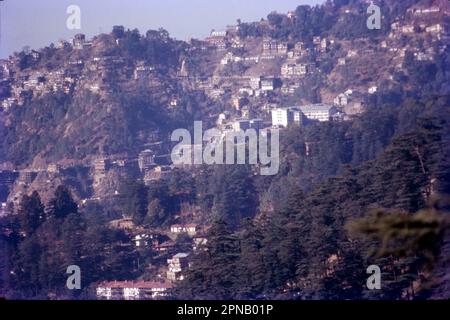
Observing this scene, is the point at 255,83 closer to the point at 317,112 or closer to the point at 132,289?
the point at 317,112

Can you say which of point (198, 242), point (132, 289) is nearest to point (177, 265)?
point (198, 242)

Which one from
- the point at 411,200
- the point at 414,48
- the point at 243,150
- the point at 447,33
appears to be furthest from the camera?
the point at 414,48

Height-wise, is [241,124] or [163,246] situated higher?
[241,124]

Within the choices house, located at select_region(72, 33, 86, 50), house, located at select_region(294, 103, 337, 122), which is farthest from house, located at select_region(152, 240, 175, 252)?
house, located at select_region(294, 103, 337, 122)

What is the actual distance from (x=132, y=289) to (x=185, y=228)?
7.55ft

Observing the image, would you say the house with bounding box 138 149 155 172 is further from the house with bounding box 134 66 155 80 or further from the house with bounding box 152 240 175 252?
the house with bounding box 134 66 155 80

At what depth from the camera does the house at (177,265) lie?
9.38 metres

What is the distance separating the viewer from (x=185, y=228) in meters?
11.2

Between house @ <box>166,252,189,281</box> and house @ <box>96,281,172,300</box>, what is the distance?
0.82 ft

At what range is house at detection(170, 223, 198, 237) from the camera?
35.6ft

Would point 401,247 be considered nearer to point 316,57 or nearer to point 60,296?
point 60,296
